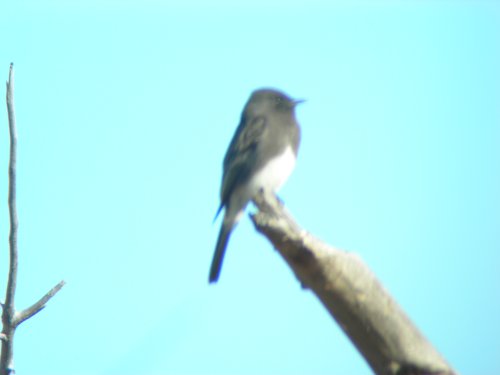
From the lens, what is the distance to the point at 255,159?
689 centimetres

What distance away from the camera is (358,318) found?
211 cm

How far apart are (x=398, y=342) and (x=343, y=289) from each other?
224 millimetres

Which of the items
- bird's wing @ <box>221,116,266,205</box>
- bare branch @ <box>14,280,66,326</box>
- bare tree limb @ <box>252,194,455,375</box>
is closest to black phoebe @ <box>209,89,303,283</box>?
bird's wing @ <box>221,116,266,205</box>

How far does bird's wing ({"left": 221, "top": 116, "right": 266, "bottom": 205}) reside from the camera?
6824 millimetres

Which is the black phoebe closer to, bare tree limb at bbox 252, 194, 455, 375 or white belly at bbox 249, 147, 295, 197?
white belly at bbox 249, 147, 295, 197

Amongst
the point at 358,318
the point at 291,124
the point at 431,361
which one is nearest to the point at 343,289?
the point at 358,318

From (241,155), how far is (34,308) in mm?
3879

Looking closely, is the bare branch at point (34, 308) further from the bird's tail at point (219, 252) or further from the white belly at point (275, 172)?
the white belly at point (275, 172)

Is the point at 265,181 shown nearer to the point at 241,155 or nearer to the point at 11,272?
the point at 241,155

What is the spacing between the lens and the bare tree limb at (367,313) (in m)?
2.04

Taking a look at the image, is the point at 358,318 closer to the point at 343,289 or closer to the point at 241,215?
the point at 343,289

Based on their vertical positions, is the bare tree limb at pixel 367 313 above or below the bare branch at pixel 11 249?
below

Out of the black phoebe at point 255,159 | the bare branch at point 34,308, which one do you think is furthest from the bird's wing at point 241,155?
the bare branch at point 34,308

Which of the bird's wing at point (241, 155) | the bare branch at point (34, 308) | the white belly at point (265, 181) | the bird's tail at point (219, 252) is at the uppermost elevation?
the bird's wing at point (241, 155)
